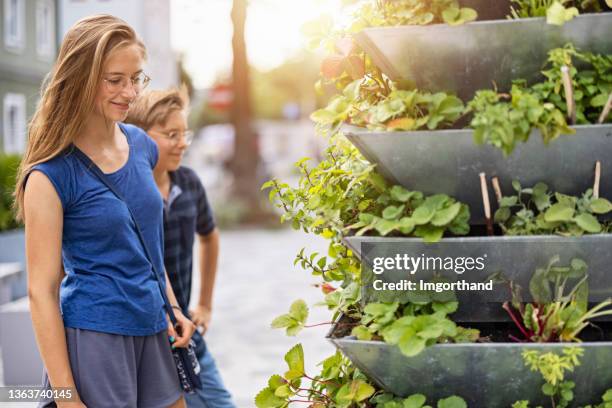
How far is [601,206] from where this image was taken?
1723 millimetres

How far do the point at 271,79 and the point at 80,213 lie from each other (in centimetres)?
6588

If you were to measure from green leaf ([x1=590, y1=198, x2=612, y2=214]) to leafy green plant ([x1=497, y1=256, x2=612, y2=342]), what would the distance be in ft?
0.37

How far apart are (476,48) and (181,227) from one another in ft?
6.21

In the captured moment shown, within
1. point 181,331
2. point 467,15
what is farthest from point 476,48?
point 181,331

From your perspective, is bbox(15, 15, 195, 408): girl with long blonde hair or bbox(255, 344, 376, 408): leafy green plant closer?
bbox(255, 344, 376, 408): leafy green plant

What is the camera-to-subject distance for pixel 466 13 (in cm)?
173

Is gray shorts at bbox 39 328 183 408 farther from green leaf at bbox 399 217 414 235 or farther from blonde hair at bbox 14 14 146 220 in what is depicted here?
green leaf at bbox 399 217 414 235

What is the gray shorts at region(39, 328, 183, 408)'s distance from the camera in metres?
2.37

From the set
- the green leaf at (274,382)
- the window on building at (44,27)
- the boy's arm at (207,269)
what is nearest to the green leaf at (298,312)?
the green leaf at (274,382)

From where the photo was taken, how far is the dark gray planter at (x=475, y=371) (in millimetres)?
1687

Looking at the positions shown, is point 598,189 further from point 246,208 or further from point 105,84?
point 246,208

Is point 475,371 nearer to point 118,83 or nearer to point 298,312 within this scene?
point 298,312

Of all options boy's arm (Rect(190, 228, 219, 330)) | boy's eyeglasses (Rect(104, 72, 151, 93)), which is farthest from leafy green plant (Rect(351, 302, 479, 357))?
boy's arm (Rect(190, 228, 219, 330))

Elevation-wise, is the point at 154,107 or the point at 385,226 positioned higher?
the point at 385,226
